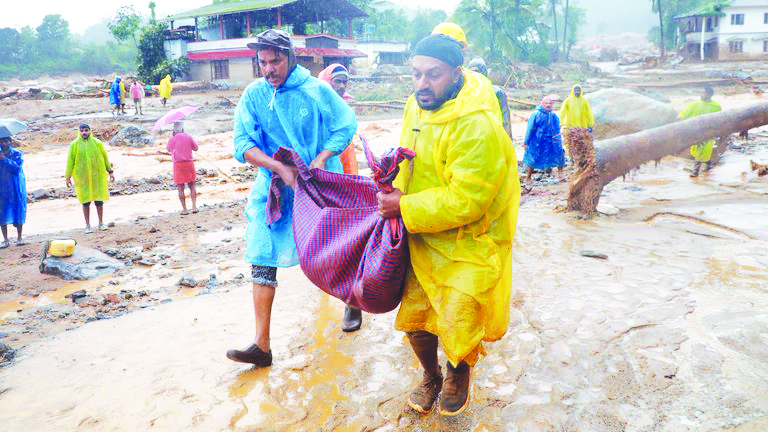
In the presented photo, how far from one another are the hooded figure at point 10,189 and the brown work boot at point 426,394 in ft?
21.9

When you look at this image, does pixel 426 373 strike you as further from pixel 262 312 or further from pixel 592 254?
pixel 592 254

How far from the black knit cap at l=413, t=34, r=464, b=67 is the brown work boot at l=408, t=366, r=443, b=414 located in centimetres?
141

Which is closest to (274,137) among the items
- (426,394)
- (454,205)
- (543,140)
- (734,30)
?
(454,205)

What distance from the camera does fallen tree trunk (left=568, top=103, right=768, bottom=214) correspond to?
6.94m

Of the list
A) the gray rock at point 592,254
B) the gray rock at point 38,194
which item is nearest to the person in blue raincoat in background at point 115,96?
the gray rock at point 38,194

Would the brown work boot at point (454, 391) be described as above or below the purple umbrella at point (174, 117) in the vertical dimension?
below

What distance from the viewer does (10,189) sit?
7.39 meters

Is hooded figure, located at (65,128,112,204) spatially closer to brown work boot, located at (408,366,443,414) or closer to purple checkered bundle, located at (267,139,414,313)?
purple checkered bundle, located at (267,139,414,313)

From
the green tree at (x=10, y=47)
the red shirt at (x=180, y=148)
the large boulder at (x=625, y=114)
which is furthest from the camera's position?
the green tree at (x=10, y=47)

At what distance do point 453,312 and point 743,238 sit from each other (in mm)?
4741

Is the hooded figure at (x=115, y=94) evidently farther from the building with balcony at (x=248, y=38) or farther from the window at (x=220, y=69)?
the window at (x=220, y=69)

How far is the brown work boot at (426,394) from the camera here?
2725mm

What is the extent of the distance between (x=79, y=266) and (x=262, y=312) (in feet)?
11.8

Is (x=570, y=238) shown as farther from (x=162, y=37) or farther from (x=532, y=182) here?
(x=162, y=37)
